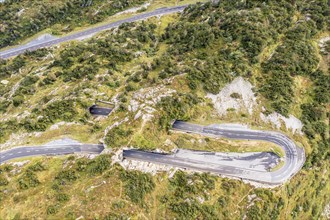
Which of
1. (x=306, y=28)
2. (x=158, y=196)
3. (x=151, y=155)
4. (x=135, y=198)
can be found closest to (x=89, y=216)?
(x=135, y=198)

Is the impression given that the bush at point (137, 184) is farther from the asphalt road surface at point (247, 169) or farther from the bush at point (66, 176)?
the bush at point (66, 176)

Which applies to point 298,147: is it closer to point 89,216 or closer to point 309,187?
point 309,187

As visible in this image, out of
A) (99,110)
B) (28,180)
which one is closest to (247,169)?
(99,110)

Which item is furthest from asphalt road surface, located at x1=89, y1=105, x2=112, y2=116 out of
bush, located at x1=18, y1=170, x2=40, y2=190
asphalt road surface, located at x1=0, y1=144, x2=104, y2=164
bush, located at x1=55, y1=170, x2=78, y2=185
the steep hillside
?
bush, located at x1=18, y1=170, x2=40, y2=190

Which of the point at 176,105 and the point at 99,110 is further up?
the point at 176,105

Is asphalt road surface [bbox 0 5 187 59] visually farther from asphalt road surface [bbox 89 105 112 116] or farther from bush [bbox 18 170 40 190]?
bush [bbox 18 170 40 190]

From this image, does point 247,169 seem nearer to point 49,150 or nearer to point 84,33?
point 49,150
